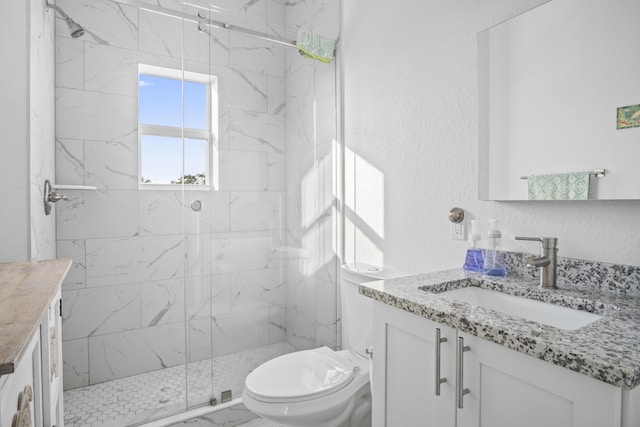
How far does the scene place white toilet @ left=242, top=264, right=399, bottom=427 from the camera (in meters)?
1.40

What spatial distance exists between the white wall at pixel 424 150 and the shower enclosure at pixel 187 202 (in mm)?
266

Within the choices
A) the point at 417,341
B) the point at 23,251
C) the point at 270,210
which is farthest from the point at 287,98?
the point at 417,341

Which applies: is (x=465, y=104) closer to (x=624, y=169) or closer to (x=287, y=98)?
(x=624, y=169)

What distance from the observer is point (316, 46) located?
→ 2285 mm

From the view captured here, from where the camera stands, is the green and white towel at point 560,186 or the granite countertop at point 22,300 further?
the green and white towel at point 560,186

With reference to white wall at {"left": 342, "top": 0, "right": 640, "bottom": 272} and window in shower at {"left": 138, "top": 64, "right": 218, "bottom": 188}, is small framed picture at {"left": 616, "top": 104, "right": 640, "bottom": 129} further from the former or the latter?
window in shower at {"left": 138, "top": 64, "right": 218, "bottom": 188}

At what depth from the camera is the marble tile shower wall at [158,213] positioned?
203cm

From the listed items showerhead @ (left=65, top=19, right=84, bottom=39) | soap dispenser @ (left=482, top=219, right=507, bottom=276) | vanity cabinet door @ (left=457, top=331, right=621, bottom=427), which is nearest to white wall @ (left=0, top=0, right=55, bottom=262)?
showerhead @ (left=65, top=19, right=84, bottom=39)

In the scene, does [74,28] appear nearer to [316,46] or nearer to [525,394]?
[316,46]

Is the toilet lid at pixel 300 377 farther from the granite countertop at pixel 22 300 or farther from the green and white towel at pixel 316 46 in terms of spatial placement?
the green and white towel at pixel 316 46

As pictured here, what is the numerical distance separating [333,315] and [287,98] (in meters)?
1.40

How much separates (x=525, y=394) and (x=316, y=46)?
6.97ft

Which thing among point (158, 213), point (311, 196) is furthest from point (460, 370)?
point (158, 213)

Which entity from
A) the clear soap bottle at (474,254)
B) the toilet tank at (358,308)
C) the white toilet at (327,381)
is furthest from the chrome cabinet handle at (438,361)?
the toilet tank at (358,308)
